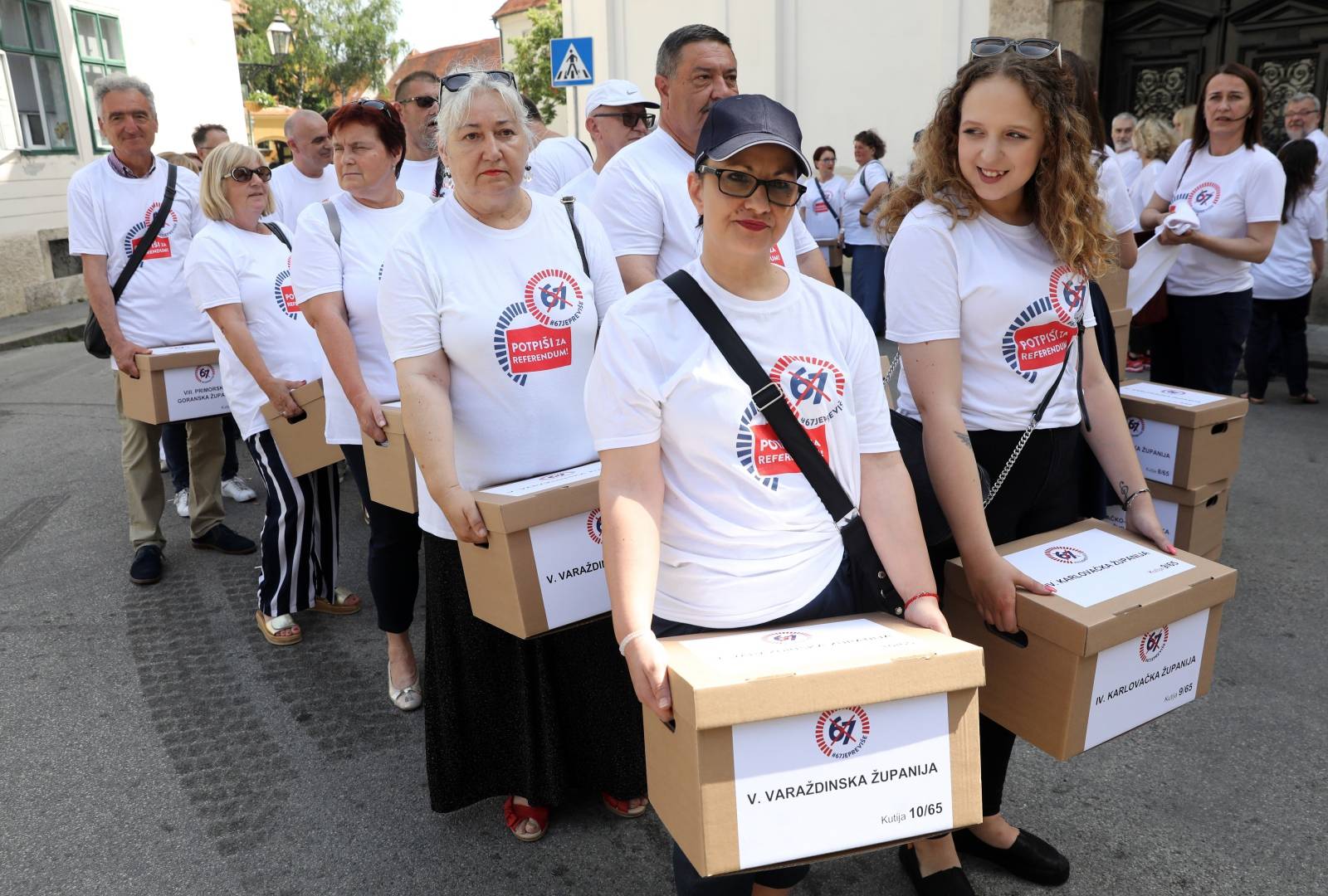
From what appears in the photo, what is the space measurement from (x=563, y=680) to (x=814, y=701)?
A: 1408 millimetres

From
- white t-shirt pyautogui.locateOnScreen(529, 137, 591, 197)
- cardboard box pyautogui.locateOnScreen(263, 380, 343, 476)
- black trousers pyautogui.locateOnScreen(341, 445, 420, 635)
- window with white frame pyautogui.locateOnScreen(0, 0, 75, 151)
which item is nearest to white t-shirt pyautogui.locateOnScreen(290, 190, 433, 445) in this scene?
black trousers pyautogui.locateOnScreen(341, 445, 420, 635)

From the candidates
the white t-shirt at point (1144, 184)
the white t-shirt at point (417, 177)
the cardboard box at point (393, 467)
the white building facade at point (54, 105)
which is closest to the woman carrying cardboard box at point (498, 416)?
the cardboard box at point (393, 467)

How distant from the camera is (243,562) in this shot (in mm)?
5238

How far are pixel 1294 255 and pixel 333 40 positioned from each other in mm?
59914

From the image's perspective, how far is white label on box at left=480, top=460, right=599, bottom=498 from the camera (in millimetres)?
2482

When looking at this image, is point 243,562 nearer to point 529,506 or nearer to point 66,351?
point 529,506

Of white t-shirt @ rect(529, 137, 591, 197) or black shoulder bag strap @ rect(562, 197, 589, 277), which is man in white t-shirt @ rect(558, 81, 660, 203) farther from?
black shoulder bag strap @ rect(562, 197, 589, 277)

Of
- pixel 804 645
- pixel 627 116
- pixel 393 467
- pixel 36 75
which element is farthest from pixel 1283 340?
pixel 36 75

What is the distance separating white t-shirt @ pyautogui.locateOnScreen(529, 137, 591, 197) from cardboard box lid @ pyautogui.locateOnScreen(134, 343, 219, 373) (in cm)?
202

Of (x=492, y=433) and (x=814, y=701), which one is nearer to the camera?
(x=814, y=701)

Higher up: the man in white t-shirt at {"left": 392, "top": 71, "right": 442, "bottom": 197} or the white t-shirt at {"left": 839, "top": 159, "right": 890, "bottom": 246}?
the man in white t-shirt at {"left": 392, "top": 71, "right": 442, "bottom": 197}

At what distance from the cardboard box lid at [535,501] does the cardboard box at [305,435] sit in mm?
1776

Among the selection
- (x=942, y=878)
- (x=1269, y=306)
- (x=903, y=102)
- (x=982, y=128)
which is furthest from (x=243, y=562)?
(x=903, y=102)

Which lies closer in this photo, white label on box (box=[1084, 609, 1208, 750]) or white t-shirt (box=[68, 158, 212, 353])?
white label on box (box=[1084, 609, 1208, 750])
